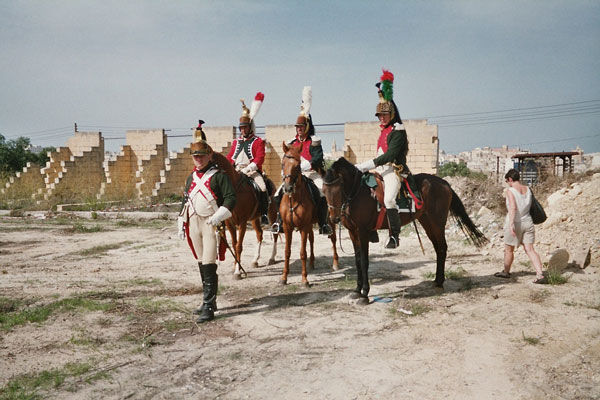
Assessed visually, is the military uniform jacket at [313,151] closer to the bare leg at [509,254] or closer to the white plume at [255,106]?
the white plume at [255,106]

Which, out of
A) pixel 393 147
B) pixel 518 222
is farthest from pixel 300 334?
pixel 518 222

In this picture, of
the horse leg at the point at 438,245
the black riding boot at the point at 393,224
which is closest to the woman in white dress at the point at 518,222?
the horse leg at the point at 438,245

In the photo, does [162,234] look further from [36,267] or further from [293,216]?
[293,216]

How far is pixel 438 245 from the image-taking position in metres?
6.75

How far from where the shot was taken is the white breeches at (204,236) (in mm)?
5305

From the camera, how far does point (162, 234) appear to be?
12695mm

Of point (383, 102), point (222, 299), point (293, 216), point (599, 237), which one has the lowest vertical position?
point (222, 299)

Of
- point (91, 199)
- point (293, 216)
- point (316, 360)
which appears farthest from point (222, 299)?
point (91, 199)

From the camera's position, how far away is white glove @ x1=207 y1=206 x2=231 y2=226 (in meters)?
5.14

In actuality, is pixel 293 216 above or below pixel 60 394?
above

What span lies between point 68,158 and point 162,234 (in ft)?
53.1

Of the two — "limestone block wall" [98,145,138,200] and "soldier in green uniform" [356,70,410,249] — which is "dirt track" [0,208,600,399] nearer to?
"soldier in green uniform" [356,70,410,249]

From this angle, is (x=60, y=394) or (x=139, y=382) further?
(x=139, y=382)

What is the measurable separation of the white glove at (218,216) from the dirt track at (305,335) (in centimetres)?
128
